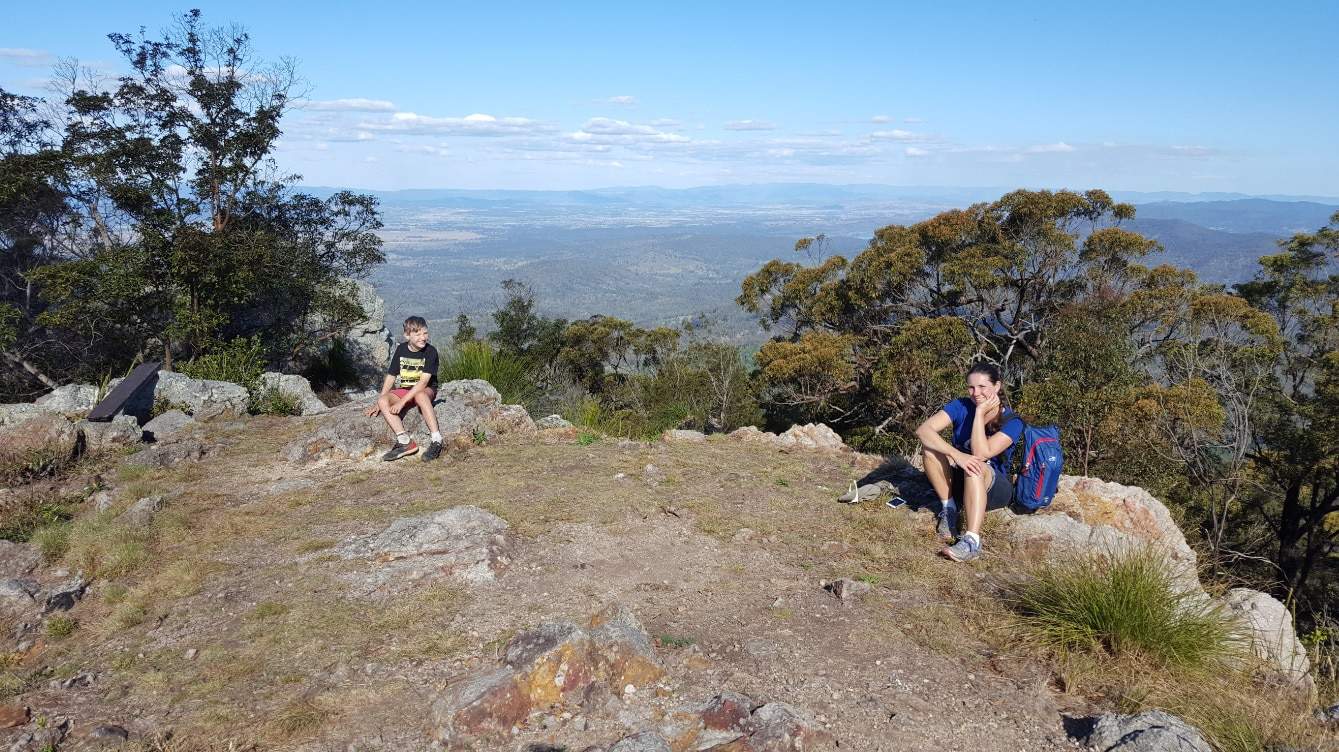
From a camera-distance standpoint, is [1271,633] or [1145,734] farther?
[1271,633]

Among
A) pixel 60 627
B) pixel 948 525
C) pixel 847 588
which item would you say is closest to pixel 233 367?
pixel 60 627

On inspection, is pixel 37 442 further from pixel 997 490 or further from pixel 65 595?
pixel 997 490

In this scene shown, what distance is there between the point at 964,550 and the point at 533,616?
2811 millimetres

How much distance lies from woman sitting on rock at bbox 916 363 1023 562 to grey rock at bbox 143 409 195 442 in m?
7.51

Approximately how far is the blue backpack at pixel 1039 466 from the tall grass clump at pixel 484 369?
6.47m

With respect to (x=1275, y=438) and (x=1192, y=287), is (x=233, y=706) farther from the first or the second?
(x=1192, y=287)

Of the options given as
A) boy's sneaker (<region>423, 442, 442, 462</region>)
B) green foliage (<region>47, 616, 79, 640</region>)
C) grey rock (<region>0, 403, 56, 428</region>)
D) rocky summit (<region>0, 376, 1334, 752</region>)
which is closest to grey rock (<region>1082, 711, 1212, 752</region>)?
rocky summit (<region>0, 376, 1334, 752</region>)

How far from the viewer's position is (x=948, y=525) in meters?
5.38

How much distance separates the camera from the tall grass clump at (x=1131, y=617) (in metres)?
3.67

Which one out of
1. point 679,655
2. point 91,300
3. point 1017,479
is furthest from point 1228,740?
point 91,300

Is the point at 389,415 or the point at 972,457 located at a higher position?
the point at 972,457

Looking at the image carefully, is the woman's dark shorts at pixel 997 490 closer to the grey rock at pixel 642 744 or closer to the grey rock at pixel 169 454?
the grey rock at pixel 642 744

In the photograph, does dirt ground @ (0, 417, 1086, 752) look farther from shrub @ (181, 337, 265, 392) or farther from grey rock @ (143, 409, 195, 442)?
shrub @ (181, 337, 265, 392)

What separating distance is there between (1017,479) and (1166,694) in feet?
7.85
